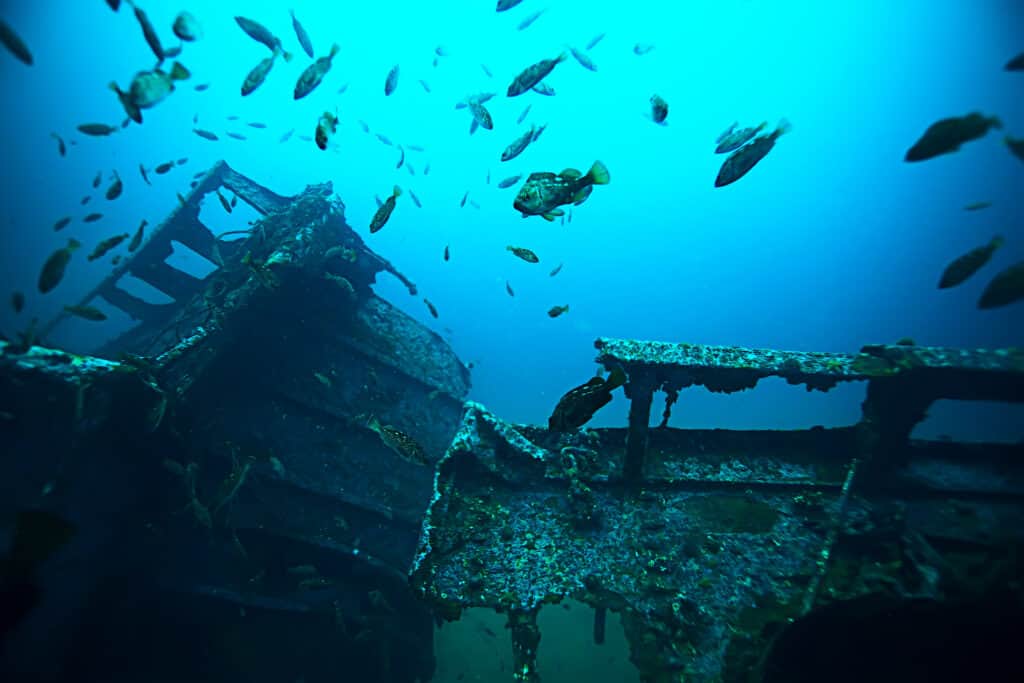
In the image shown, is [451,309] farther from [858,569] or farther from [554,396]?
[858,569]

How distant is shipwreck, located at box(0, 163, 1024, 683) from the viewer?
2637mm

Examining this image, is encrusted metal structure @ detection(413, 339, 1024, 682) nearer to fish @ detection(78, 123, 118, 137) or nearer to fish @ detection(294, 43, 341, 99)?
fish @ detection(294, 43, 341, 99)

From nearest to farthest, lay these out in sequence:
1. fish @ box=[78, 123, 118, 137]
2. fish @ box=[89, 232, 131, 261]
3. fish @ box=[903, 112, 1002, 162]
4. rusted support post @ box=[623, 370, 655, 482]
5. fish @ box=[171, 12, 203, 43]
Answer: fish @ box=[903, 112, 1002, 162]
rusted support post @ box=[623, 370, 655, 482]
fish @ box=[171, 12, 203, 43]
fish @ box=[78, 123, 118, 137]
fish @ box=[89, 232, 131, 261]

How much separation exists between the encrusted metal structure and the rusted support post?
0.01 metres

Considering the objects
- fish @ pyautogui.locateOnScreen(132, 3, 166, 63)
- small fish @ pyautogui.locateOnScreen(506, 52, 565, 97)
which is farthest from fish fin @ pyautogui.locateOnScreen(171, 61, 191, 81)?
small fish @ pyautogui.locateOnScreen(506, 52, 565, 97)

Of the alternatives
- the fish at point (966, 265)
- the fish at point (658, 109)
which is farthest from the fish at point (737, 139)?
the fish at point (966, 265)

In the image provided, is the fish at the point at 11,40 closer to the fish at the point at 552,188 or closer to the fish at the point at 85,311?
the fish at the point at 85,311

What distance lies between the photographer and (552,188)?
314cm

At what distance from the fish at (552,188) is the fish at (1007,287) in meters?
2.37

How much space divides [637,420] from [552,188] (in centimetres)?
195

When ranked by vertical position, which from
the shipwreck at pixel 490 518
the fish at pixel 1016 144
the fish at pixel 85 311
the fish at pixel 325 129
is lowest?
the shipwreck at pixel 490 518

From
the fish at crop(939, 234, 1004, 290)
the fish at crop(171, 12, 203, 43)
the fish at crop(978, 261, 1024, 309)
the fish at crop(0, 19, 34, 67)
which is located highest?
the fish at crop(171, 12, 203, 43)

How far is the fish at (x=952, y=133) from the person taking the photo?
247cm

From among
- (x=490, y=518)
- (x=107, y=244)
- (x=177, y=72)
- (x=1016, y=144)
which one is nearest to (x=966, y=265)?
(x=1016, y=144)
